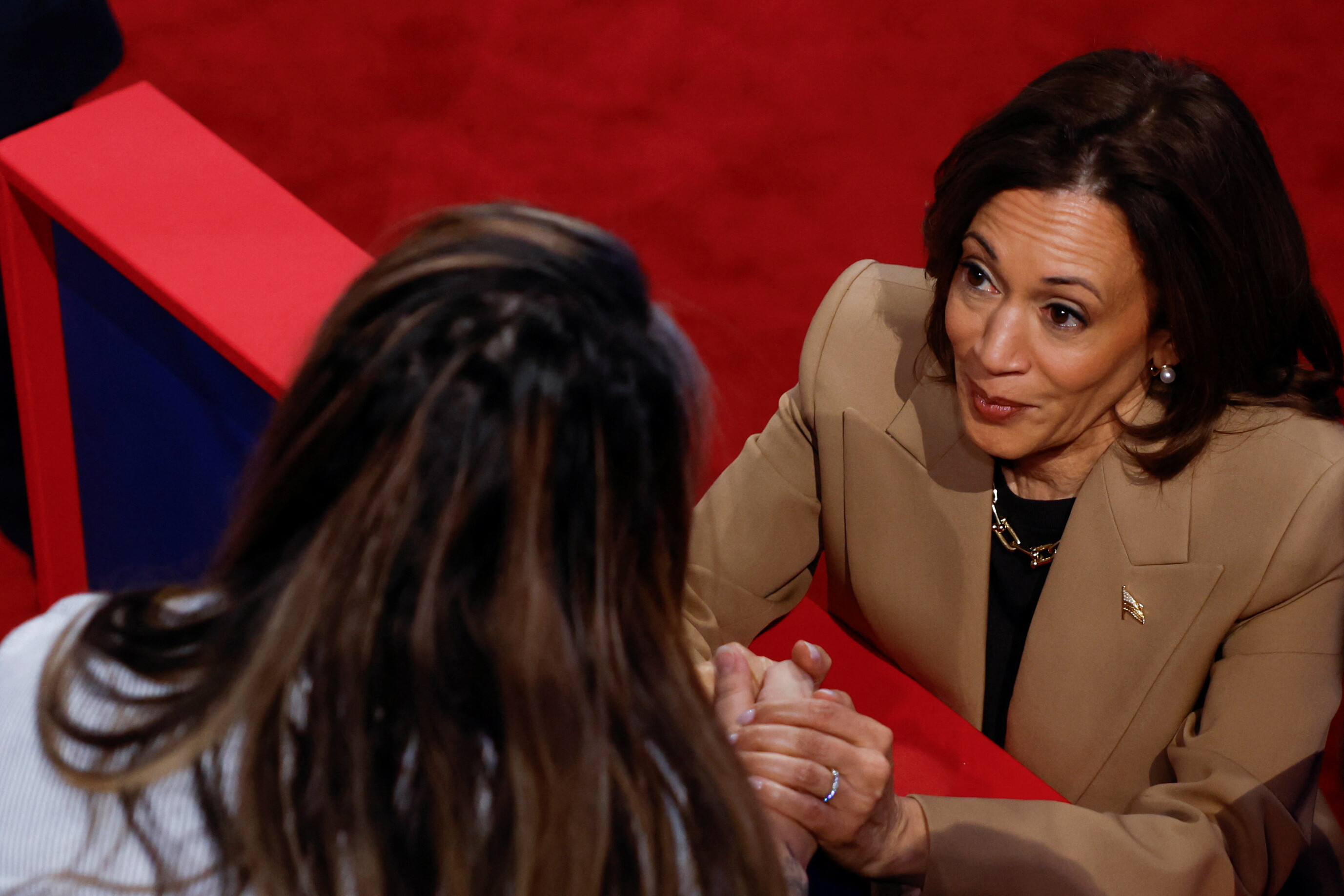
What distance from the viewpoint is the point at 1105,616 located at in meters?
1.63

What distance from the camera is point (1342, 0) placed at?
10.7 ft

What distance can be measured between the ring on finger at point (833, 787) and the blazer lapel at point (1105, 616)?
0.48m

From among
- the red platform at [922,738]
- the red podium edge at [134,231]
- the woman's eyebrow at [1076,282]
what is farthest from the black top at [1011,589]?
the red podium edge at [134,231]

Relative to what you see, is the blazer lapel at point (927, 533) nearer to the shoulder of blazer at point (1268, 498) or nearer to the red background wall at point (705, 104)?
the shoulder of blazer at point (1268, 498)

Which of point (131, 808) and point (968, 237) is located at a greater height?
point (968, 237)

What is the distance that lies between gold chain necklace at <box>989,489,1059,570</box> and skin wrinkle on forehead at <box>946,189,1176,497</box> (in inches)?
5.5

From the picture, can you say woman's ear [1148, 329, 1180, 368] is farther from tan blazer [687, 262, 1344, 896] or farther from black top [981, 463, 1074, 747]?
black top [981, 463, 1074, 747]

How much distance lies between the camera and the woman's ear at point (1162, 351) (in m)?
1.58

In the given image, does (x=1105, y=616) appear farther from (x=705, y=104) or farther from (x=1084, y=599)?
(x=705, y=104)

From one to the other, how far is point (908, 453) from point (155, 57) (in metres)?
2.29

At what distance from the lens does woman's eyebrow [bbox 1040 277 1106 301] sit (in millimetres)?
1474

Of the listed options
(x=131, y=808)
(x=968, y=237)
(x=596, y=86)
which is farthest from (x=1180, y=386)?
(x=596, y=86)

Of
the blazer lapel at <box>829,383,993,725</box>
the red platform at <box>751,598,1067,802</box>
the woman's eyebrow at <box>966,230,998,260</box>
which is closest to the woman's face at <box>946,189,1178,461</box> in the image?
the woman's eyebrow at <box>966,230,998,260</box>

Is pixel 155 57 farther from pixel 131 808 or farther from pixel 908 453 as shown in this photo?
pixel 131 808
